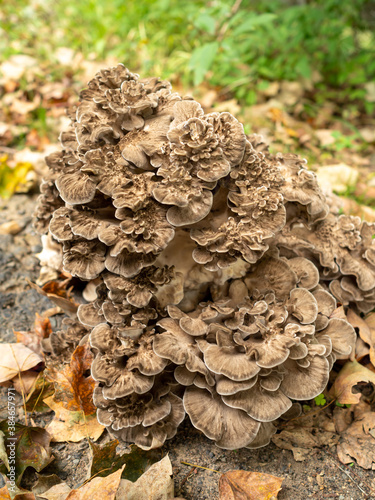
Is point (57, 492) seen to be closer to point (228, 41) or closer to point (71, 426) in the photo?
point (71, 426)

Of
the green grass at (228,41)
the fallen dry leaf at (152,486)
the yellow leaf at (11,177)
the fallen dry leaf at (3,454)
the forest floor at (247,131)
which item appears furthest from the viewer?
the green grass at (228,41)

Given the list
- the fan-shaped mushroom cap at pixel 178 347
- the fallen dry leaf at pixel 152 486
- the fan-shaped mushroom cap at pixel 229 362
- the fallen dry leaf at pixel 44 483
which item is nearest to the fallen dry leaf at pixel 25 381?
the fallen dry leaf at pixel 44 483

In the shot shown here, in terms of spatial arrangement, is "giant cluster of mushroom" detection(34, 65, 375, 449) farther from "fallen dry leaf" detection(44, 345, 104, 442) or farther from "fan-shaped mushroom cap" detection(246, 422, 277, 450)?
"fallen dry leaf" detection(44, 345, 104, 442)

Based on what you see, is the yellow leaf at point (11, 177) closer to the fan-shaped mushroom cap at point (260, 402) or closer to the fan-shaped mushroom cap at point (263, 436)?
the fan-shaped mushroom cap at point (260, 402)

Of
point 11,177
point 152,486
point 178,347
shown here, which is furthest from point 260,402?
point 11,177

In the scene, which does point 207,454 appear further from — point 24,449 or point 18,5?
point 18,5

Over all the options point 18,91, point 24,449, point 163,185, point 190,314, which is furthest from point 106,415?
point 18,91
